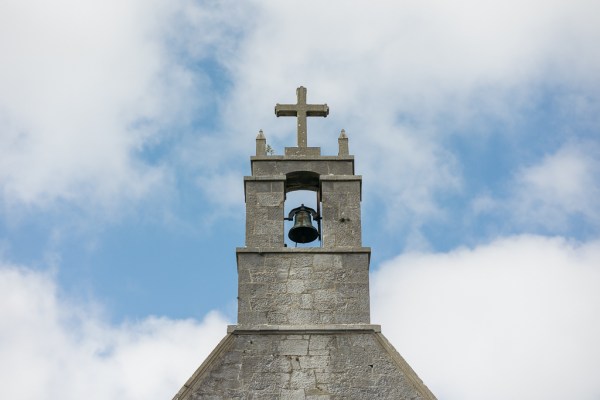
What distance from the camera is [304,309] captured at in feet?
64.2

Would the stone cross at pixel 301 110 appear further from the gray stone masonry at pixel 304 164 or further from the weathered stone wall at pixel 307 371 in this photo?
the weathered stone wall at pixel 307 371

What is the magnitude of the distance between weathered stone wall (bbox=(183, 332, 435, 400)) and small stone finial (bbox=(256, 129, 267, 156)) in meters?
3.53

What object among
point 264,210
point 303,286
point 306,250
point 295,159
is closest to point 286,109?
point 295,159

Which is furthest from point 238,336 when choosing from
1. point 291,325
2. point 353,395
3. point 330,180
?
point 330,180

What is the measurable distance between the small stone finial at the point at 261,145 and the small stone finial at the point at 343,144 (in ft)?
4.05

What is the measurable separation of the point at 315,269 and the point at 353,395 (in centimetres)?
232

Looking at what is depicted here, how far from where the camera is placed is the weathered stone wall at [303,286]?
19516mm

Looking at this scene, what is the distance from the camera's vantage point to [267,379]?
61.4ft

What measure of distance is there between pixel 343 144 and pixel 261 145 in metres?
1.35

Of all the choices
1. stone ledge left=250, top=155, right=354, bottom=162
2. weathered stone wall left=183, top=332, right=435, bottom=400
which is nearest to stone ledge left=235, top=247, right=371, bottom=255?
weathered stone wall left=183, top=332, right=435, bottom=400

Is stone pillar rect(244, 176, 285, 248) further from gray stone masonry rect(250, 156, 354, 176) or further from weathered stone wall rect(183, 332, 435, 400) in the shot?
weathered stone wall rect(183, 332, 435, 400)

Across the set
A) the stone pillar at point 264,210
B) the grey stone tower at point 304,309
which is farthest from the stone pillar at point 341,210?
the stone pillar at point 264,210

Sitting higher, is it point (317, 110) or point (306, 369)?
point (317, 110)

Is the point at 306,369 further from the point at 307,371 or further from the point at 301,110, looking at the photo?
the point at 301,110
